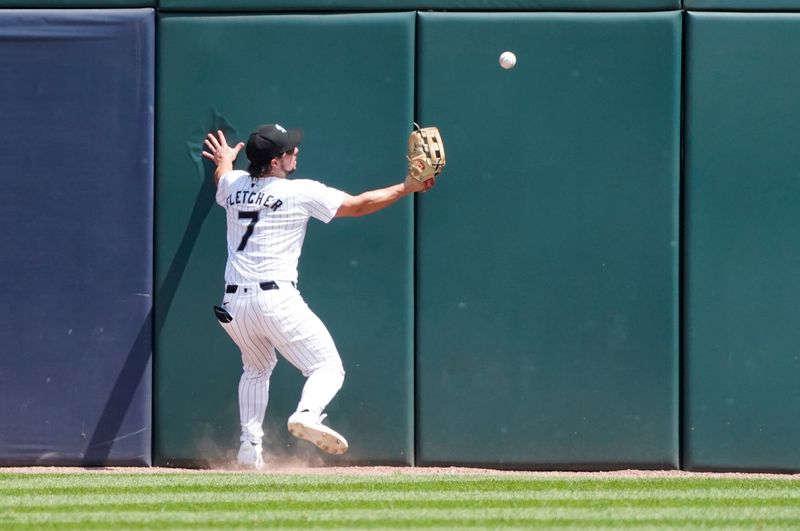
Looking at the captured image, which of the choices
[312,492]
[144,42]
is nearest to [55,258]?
[144,42]

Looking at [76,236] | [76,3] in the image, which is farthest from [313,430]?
[76,3]

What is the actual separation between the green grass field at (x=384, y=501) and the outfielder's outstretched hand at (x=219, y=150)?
1552 millimetres

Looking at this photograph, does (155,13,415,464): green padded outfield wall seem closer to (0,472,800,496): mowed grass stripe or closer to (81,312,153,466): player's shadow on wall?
(81,312,153,466): player's shadow on wall

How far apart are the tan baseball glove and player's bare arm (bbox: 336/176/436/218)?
1.9 inches

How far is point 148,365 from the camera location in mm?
6898

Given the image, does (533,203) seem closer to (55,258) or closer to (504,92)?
(504,92)

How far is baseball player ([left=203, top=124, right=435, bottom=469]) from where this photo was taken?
635cm

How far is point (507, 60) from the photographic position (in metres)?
6.75

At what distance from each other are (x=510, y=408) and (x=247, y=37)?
2295 millimetres

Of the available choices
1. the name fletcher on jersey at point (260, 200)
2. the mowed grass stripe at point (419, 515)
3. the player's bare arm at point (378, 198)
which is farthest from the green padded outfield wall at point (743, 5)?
the mowed grass stripe at point (419, 515)

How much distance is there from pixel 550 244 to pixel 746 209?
0.98 meters

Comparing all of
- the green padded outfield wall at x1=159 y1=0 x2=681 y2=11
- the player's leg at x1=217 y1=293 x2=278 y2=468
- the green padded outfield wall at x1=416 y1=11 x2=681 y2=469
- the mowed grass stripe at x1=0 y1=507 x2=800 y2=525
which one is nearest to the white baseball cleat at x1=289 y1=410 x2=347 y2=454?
the player's leg at x1=217 y1=293 x2=278 y2=468

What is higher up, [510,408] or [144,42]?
[144,42]

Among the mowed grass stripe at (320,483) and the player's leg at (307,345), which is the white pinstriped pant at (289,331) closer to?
the player's leg at (307,345)
